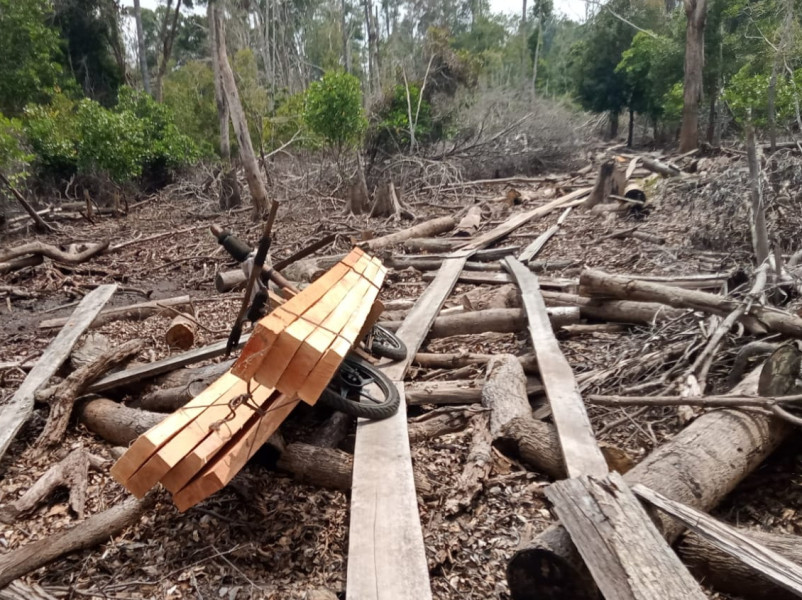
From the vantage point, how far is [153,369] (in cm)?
407

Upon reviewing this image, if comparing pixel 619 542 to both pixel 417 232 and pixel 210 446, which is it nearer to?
pixel 210 446

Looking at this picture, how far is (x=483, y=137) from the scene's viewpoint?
1836 cm

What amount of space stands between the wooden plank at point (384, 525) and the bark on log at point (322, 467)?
111 mm

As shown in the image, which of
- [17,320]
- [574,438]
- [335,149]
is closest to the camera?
[574,438]

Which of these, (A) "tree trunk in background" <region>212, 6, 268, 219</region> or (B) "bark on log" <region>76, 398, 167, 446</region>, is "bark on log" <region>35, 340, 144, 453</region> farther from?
(A) "tree trunk in background" <region>212, 6, 268, 219</region>

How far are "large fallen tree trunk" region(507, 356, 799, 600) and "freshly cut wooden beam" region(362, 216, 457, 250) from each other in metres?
6.31

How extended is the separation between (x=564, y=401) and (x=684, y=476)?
994 millimetres

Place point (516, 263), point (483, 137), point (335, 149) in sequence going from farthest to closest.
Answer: point (483, 137), point (335, 149), point (516, 263)

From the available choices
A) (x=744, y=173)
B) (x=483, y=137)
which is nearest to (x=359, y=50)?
(x=483, y=137)

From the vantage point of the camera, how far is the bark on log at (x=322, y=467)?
290 centimetres

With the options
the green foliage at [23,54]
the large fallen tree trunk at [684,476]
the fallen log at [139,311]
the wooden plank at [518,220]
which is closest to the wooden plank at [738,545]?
the large fallen tree trunk at [684,476]

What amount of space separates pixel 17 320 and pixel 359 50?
4643 centimetres

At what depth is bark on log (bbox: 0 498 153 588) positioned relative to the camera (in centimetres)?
232

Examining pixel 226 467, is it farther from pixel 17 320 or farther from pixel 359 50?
pixel 359 50
